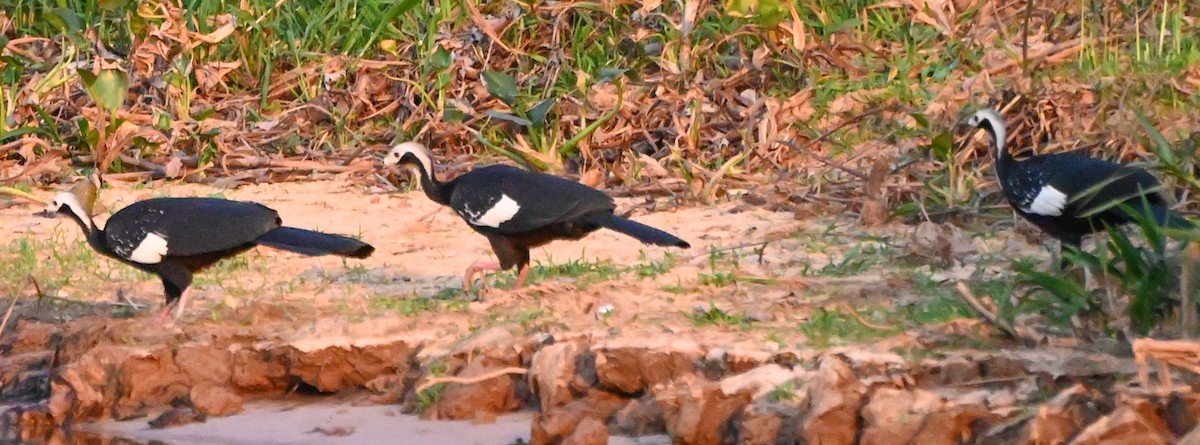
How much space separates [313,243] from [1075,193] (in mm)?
2520

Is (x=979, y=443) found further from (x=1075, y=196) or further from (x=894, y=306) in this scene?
(x=1075, y=196)

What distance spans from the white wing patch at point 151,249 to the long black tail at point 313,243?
0.32m

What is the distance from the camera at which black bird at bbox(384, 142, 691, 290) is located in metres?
6.09

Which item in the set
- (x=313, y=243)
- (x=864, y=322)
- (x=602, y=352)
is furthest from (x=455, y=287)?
(x=864, y=322)

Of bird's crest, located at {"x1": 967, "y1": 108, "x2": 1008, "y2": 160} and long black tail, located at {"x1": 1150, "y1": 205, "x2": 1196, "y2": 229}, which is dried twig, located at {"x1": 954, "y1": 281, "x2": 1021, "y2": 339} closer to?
long black tail, located at {"x1": 1150, "y1": 205, "x2": 1196, "y2": 229}

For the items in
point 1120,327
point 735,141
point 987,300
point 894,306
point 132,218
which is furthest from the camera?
point 735,141

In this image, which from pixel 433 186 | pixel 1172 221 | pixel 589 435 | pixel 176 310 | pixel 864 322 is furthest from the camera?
pixel 433 186

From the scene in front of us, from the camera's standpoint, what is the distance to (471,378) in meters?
5.07

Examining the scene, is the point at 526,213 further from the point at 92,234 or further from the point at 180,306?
the point at 92,234

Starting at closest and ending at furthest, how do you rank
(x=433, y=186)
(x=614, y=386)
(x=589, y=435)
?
(x=589, y=435)
(x=614, y=386)
(x=433, y=186)

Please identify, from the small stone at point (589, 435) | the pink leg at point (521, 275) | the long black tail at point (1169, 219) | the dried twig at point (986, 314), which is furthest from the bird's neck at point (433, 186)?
the long black tail at point (1169, 219)

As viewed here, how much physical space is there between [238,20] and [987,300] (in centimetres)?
593

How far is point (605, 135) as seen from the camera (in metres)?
8.82

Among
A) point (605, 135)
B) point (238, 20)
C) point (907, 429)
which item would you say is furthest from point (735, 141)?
point (907, 429)
